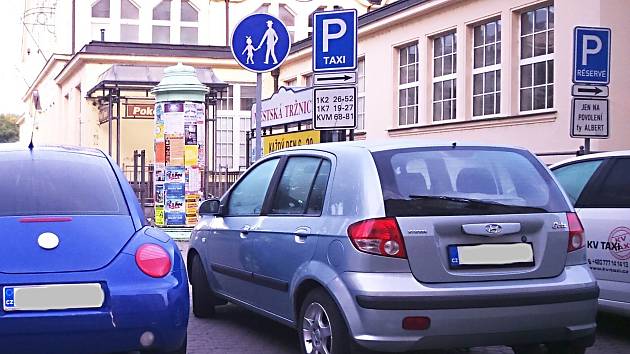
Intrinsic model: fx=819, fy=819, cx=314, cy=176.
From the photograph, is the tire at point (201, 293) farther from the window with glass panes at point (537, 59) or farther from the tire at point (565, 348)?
the window with glass panes at point (537, 59)

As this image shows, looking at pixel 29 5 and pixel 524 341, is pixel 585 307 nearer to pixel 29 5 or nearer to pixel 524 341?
pixel 524 341

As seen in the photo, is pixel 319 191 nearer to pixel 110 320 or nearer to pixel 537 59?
pixel 110 320

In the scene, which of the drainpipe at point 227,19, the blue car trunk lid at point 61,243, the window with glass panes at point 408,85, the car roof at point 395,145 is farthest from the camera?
the drainpipe at point 227,19

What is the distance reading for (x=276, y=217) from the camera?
6059 millimetres

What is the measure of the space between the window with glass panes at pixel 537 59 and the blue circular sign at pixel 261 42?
262 inches

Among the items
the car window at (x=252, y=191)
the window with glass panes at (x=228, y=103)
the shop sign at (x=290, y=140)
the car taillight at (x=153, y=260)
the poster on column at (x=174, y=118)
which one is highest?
the window with glass panes at (x=228, y=103)

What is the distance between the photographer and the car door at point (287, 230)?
5.51 metres

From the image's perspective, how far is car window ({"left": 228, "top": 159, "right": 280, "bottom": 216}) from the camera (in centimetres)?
650

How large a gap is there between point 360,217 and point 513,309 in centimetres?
105

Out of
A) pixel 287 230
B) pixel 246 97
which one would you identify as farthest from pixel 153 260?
pixel 246 97

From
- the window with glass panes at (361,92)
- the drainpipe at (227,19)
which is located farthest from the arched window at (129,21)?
the window with glass panes at (361,92)

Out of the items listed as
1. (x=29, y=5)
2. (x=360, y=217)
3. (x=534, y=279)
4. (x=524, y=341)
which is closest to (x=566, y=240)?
(x=534, y=279)

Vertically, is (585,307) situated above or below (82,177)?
below

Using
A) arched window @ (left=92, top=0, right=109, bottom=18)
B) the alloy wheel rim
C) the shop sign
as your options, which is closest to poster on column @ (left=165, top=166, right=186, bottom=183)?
the shop sign
